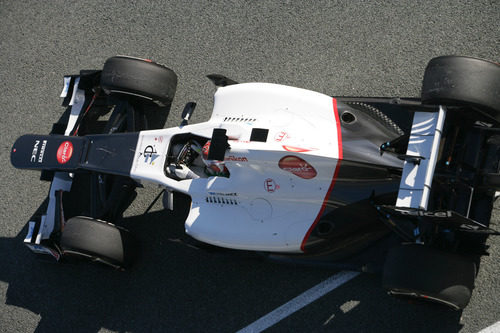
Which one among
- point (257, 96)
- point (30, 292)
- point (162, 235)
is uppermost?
point (257, 96)

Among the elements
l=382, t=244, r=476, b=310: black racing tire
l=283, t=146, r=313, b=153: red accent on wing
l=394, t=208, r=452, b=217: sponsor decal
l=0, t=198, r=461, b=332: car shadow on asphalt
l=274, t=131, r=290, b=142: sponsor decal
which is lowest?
l=0, t=198, r=461, b=332: car shadow on asphalt

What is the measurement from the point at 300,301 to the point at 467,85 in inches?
89.0

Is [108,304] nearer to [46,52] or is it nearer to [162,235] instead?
[162,235]

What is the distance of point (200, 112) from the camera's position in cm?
515

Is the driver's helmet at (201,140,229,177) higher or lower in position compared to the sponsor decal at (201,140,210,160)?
lower

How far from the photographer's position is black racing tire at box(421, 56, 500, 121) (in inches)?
128

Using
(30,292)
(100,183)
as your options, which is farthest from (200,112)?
(30,292)

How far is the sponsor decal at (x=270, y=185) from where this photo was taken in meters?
3.84

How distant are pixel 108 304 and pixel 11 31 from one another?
376 centimetres

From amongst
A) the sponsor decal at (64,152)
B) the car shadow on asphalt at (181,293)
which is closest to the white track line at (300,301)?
the car shadow on asphalt at (181,293)

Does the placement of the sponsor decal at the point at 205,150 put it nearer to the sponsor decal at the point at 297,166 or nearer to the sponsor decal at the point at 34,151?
the sponsor decal at the point at 297,166

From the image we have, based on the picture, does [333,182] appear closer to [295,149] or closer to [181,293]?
[295,149]

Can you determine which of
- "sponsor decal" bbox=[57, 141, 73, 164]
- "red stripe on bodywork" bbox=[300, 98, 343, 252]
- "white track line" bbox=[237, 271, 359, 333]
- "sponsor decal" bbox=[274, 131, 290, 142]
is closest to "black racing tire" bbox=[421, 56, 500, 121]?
"red stripe on bodywork" bbox=[300, 98, 343, 252]

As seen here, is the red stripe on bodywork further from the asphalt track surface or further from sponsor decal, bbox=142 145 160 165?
sponsor decal, bbox=142 145 160 165
